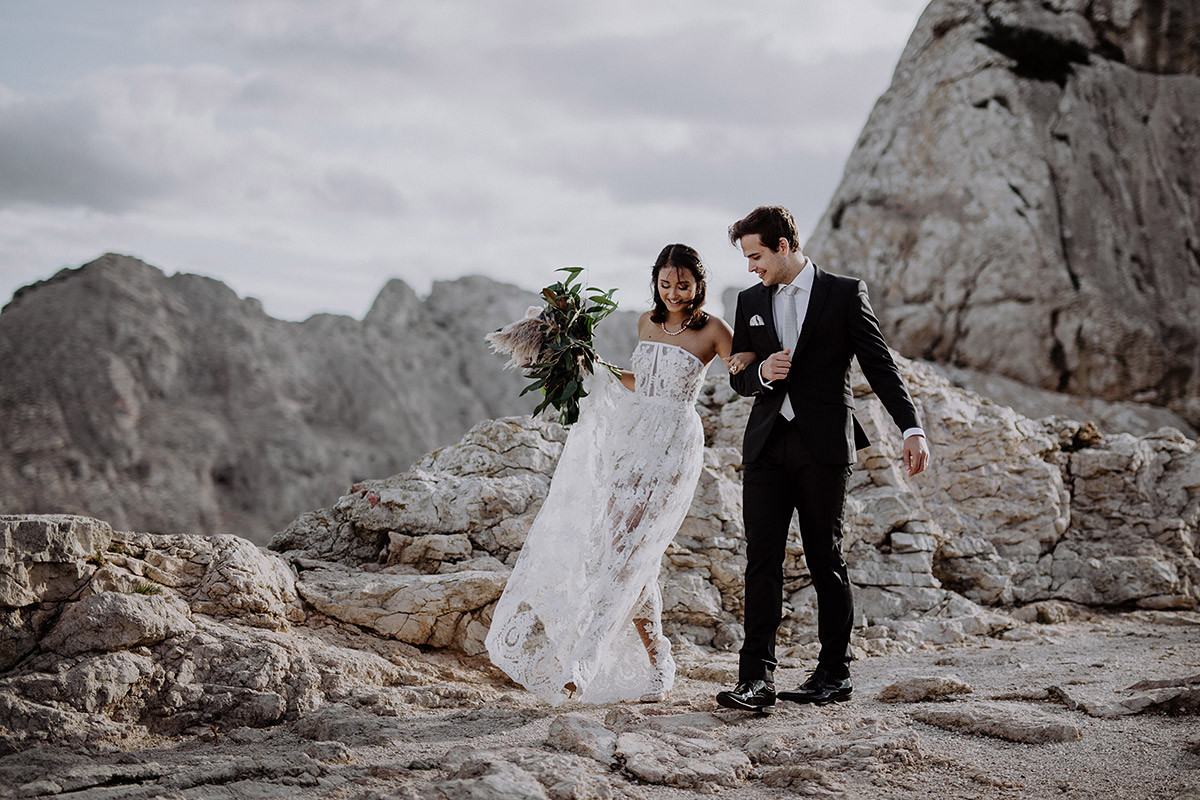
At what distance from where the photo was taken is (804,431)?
3.85m

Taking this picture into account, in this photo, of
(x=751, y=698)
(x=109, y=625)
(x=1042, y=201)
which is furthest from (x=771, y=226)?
(x=1042, y=201)

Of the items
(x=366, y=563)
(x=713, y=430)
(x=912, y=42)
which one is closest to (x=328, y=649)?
(x=366, y=563)

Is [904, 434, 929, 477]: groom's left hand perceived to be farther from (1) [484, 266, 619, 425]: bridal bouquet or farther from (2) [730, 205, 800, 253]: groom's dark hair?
(1) [484, 266, 619, 425]: bridal bouquet

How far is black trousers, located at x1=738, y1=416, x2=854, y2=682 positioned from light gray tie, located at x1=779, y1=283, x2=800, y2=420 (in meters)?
0.06

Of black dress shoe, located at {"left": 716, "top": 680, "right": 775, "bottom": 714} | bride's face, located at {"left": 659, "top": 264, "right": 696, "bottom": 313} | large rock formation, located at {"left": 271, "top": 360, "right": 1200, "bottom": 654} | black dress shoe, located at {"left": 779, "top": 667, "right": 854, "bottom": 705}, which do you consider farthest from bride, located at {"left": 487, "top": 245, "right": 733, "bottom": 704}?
large rock formation, located at {"left": 271, "top": 360, "right": 1200, "bottom": 654}

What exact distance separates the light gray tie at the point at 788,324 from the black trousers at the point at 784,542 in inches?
2.2

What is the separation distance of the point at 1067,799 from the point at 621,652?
1.93m

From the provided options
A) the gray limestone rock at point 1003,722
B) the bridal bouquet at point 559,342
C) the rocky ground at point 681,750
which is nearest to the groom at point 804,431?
the rocky ground at point 681,750

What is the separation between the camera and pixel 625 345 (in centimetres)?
2970

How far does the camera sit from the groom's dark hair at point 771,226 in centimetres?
398

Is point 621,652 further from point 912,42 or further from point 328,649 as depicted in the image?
point 912,42

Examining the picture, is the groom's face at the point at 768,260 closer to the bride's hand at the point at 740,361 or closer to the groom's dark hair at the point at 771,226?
the groom's dark hair at the point at 771,226

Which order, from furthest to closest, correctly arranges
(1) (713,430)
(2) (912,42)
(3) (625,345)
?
(3) (625,345) → (2) (912,42) → (1) (713,430)

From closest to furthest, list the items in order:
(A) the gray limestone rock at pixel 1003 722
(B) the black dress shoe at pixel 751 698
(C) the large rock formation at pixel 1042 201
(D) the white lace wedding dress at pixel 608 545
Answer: (A) the gray limestone rock at pixel 1003 722 → (B) the black dress shoe at pixel 751 698 → (D) the white lace wedding dress at pixel 608 545 → (C) the large rock formation at pixel 1042 201
